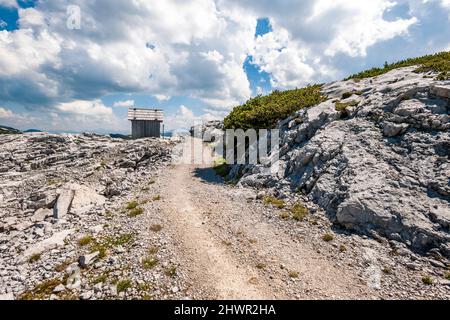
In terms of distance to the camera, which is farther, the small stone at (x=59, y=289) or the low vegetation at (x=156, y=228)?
the low vegetation at (x=156, y=228)

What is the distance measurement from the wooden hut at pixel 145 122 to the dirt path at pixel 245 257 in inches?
1493

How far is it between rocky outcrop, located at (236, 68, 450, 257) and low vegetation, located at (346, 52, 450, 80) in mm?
1354

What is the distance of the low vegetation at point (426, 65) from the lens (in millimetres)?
24312

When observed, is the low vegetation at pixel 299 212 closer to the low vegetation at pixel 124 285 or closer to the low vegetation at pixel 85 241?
the low vegetation at pixel 124 285

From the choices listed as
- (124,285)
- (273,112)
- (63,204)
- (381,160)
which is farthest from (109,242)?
(273,112)

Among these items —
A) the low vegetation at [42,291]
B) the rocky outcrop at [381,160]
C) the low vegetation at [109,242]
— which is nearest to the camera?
the low vegetation at [42,291]

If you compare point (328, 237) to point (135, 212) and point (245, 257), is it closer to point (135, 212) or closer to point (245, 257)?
point (245, 257)

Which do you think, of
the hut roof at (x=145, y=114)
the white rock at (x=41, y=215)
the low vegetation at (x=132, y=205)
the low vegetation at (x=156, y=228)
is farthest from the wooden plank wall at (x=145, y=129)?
the low vegetation at (x=156, y=228)

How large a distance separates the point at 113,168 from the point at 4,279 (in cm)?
2316

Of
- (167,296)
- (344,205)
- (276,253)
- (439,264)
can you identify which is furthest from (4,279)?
(439,264)

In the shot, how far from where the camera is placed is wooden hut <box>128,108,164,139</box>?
2218 inches

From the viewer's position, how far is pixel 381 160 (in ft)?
64.2

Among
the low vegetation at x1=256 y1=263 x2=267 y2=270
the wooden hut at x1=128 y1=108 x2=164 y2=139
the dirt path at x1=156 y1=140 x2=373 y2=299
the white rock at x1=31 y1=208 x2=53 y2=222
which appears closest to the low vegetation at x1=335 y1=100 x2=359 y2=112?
the dirt path at x1=156 y1=140 x2=373 y2=299
